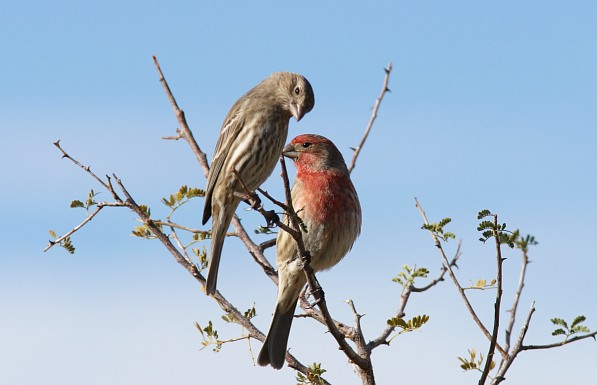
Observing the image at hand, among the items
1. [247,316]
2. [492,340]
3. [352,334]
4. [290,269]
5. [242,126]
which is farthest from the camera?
[242,126]

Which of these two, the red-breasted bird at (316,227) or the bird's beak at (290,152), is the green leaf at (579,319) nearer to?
the red-breasted bird at (316,227)

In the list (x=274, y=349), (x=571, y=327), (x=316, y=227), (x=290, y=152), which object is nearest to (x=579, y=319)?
(x=571, y=327)

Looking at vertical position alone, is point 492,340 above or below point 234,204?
below

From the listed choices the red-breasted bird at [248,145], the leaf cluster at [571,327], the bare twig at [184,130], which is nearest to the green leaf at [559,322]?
the leaf cluster at [571,327]

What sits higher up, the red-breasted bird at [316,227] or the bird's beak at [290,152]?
the bird's beak at [290,152]

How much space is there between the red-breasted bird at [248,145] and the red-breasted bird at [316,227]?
1.30ft

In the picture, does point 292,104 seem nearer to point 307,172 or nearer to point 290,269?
point 307,172

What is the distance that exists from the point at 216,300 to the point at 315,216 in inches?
53.3

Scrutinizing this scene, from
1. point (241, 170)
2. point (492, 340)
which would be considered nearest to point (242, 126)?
point (241, 170)

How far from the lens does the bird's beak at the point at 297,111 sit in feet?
25.4

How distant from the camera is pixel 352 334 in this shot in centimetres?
603

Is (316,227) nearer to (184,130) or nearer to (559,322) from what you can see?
(184,130)

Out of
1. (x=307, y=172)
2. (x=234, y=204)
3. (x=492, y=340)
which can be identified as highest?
(x=307, y=172)

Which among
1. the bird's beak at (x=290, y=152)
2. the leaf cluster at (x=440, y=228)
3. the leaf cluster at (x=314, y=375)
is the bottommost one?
the leaf cluster at (x=314, y=375)
